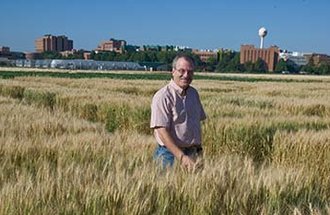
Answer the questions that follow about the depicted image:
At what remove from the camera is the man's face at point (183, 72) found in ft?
12.8

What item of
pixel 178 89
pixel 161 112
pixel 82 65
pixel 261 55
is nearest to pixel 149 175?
pixel 161 112

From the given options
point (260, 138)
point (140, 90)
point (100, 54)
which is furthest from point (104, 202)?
point (100, 54)

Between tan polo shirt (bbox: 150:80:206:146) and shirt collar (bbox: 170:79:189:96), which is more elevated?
shirt collar (bbox: 170:79:189:96)

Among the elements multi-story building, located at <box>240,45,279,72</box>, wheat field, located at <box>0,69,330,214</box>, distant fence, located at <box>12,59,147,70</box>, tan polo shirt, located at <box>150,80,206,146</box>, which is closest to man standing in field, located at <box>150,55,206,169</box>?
tan polo shirt, located at <box>150,80,206,146</box>

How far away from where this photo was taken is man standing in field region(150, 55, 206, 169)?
392 cm

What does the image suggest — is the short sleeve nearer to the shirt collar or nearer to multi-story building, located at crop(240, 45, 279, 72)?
the shirt collar

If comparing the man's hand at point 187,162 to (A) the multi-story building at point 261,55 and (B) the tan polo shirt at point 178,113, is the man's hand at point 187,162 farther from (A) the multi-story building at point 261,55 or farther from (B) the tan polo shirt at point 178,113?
(A) the multi-story building at point 261,55

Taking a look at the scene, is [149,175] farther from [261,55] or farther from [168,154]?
[261,55]

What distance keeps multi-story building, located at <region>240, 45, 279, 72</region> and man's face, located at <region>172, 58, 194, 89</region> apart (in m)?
147

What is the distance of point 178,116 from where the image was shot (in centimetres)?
403

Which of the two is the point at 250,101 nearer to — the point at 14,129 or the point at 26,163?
the point at 14,129

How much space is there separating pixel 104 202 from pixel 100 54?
510 ft

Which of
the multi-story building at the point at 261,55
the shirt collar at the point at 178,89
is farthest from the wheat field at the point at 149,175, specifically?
the multi-story building at the point at 261,55

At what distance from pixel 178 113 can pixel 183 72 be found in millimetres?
372
